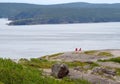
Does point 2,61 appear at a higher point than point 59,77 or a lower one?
higher

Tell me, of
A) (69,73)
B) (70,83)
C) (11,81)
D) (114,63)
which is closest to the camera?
(11,81)

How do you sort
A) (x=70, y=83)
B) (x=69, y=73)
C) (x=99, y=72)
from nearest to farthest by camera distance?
(x=70, y=83) → (x=69, y=73) → (x=99, y=72)

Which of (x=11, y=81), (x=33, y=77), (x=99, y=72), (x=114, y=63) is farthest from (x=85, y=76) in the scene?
(x=114, y=63)

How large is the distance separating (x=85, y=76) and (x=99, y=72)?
5037 mm

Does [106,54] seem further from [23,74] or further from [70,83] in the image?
[23,74]

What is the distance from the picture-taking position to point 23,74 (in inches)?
846

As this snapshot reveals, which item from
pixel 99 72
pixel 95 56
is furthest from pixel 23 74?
pixel 95 56

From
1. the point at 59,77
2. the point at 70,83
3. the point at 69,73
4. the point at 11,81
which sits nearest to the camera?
the point at 11,81

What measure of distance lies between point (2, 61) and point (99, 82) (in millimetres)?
8847

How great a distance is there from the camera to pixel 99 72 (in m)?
35.0

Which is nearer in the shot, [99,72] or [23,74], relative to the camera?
[23,74]

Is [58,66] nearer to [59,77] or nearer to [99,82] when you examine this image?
[59,77]

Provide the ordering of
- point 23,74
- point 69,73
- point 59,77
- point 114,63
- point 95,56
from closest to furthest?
1. point 23,74
2. point 59,77
3. point 69,73
4. point 114,63
5. point 95,56

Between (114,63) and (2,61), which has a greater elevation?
(2,61)
